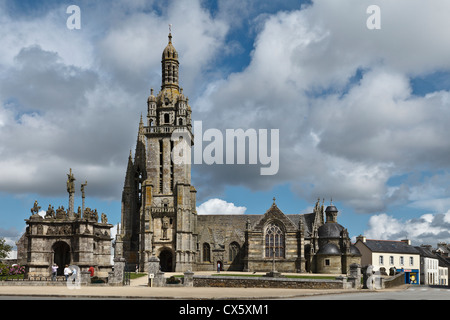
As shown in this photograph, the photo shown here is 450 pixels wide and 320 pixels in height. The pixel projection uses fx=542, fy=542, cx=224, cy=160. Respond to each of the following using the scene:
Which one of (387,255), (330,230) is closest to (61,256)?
(330,230)

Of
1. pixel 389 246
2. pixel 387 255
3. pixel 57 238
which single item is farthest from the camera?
pixel 389 246

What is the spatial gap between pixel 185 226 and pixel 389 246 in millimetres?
30826

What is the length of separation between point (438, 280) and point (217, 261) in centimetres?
3621

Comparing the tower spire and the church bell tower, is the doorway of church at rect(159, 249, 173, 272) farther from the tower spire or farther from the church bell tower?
the tower spire

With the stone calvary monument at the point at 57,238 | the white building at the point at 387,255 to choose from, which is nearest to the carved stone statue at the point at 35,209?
the stone calvary monument at the point at 57,238

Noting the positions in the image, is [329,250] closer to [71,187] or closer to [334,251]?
[334,251]

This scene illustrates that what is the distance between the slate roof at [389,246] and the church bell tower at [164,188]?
2562 centimetres

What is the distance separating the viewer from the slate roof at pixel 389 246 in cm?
7831

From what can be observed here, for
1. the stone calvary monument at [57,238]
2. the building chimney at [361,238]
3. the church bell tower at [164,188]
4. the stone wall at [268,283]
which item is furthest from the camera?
the building chimney at [361,238]

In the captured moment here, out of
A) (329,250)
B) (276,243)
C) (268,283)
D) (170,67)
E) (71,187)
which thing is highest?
(170,67)

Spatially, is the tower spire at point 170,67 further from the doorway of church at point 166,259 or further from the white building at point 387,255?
the white building at point 387,255

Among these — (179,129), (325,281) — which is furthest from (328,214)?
(325,281)

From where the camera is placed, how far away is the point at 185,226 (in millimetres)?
71062

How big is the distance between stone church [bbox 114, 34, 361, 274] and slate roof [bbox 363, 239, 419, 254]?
8.16 metres
